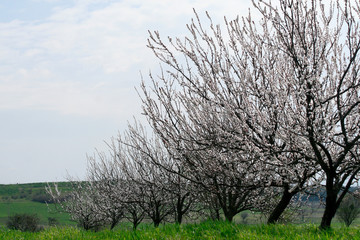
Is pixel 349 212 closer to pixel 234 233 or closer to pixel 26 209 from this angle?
pixel 234 233

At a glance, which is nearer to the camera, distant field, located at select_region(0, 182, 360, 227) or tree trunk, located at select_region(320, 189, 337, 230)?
tree trunk, located at select_region(320, 189, 337, 230)

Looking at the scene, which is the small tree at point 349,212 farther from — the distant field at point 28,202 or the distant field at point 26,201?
the distant field at point 26,201

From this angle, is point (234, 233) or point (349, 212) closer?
point (234, 233)

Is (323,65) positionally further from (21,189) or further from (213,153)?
(21,189)

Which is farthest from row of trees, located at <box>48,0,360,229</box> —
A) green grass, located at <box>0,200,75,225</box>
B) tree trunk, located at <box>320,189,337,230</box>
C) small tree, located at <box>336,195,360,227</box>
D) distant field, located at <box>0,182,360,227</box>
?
green grass, located at <box>0,200,75,225</box>

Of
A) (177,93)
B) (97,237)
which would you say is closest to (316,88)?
(177,93)

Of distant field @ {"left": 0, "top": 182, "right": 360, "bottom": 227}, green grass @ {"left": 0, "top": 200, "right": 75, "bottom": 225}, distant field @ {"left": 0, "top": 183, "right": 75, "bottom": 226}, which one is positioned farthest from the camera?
green grass @ {"left": 0, "top": 200, "right": 75, "bottom": 225}

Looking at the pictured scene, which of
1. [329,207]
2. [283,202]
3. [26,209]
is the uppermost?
[26,209]

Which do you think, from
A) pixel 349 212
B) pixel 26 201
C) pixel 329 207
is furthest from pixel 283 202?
pixel 26 201

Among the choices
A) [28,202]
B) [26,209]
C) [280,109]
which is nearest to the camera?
[280,109]

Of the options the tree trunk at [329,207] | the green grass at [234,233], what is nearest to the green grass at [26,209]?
the green grass at [234,233]

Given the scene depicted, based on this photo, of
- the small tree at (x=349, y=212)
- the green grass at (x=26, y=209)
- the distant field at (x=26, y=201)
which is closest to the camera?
the small tree at (x=349, y=212)

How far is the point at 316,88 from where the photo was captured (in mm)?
6305

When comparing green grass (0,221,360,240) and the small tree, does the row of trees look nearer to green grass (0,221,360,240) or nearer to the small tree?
green grass (0,221,360,240)
